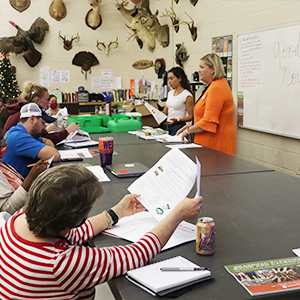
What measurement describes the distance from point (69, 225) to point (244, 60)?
13.0 ft

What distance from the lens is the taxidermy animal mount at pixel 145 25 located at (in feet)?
22.6

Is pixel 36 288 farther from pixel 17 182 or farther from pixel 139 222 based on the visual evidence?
pixel 17 182

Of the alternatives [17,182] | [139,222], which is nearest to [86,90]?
[17,182]

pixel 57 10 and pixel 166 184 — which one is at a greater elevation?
pixel 57 10

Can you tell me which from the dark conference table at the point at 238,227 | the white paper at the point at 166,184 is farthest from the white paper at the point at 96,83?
the white paper at the point at 166,184

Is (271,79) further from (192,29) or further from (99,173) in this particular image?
(99,173)

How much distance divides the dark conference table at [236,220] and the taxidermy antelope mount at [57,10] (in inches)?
252

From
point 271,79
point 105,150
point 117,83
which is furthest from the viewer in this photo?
point 117,83

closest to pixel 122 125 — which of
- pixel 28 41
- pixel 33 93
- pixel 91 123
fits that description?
pixel 91 123

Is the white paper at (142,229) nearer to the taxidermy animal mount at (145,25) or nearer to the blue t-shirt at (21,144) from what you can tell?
the blue t-shirt at (21,144)

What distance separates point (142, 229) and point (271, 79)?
317 cm

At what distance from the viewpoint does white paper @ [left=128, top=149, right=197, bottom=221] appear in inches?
57.3

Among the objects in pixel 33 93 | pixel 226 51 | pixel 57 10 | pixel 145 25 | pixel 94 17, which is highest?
pixel 57 10

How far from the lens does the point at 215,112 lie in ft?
12.1
